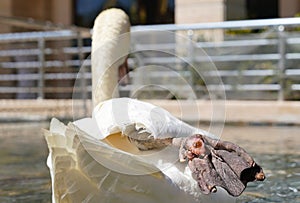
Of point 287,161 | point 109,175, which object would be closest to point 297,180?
point 287,161

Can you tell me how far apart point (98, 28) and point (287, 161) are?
7.43ft

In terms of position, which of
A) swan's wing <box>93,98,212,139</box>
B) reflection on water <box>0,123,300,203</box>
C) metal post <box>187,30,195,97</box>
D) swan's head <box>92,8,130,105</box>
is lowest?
reflection on water <box>0,123,300,203</box>

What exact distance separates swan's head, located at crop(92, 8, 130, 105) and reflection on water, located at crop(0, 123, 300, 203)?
769 mm

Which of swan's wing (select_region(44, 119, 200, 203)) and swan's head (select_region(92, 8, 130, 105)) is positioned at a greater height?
swan's head (select_region(92, 8, 130, 105))

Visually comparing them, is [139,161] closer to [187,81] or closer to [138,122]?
[138,122]

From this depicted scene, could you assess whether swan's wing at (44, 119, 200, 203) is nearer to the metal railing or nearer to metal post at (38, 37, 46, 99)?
the metal railing

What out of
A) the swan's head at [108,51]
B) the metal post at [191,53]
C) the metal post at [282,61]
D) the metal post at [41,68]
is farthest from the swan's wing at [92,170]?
the metal post at [41,68]

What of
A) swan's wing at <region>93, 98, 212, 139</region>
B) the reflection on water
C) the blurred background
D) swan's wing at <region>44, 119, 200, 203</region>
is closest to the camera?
swan's wing at <region>44, 119, 200, 203</region>

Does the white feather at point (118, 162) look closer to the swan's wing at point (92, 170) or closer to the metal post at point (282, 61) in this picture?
the swan's wing at point (92, 170)

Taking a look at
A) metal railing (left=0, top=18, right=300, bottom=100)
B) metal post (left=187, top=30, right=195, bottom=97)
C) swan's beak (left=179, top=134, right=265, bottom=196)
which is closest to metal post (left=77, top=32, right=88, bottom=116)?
metal railing (left=0, top=18, right=300, bottom=100)

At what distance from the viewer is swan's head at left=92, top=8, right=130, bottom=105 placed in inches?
117

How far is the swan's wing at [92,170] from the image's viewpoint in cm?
200

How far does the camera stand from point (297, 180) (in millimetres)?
3883

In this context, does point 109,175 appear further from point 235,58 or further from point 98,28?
point 235,58
